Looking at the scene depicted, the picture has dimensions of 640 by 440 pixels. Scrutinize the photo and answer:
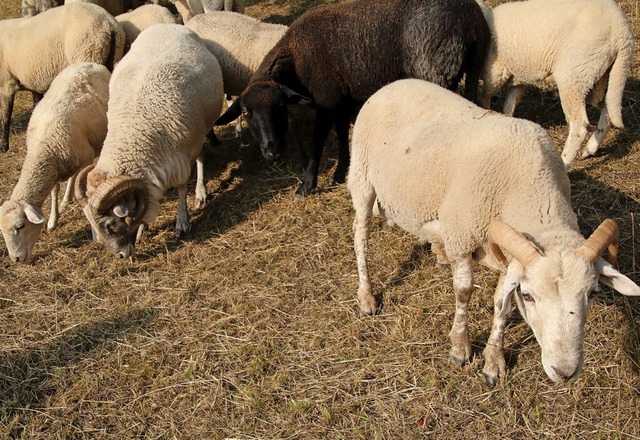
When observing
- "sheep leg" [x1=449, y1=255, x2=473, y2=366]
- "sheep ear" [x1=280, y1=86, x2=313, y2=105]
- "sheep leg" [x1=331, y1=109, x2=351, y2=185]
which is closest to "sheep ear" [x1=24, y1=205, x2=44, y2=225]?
"sheep ear" [x1=280, y1=86, x2=313, y2=105]

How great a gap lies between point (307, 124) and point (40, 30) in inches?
138

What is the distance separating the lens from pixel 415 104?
12.6ft

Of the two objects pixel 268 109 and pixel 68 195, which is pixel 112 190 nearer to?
pixel 268 109

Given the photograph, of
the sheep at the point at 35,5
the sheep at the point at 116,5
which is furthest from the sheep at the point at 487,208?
the sheep at the point at 35,5

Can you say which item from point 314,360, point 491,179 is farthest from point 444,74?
point 314,360

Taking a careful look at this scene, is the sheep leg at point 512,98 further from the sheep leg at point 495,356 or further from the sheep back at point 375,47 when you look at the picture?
the sheep leg at point 495,356

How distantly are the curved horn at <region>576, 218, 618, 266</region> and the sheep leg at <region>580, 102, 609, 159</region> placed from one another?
2.98 meters

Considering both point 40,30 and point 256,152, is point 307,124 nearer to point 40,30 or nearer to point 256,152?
point 256,152

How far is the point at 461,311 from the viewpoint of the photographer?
3609 millimetres

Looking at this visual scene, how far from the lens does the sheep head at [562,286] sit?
2.60 m

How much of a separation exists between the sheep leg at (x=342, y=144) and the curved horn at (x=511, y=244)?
313cm

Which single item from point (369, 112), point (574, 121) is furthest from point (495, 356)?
point (574, 121)

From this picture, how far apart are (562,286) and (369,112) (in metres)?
1.91

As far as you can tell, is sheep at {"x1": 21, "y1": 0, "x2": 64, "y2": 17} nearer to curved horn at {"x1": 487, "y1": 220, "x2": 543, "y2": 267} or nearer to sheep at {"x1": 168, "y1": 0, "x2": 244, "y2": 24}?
sheep at {"x1": 168, "y1": 0, "x2": 244, "y2": 24}
